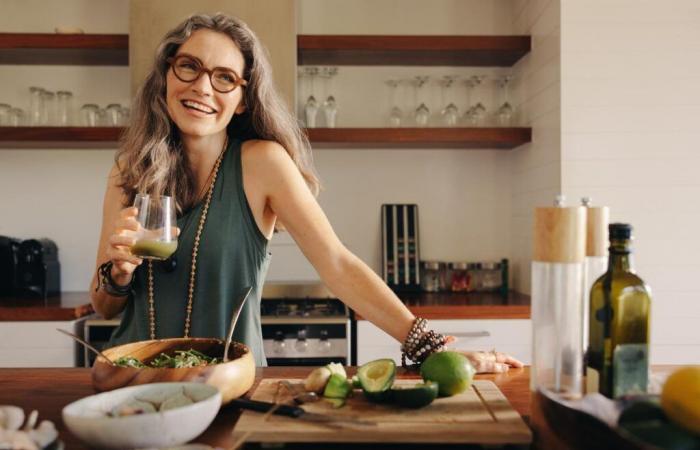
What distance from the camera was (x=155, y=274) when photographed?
143 cm

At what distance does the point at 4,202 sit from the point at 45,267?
586 millimetres

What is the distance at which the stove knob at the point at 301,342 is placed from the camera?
8.09 feet

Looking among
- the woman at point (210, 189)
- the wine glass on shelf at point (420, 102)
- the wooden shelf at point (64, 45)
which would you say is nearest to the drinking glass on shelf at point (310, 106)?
the wine glass on shelf at point (420, 102)

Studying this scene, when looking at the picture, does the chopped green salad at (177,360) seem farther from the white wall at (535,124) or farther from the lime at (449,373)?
the white wall at (535,124)

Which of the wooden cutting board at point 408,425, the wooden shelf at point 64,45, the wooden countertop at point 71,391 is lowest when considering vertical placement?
the wooden countertop at point 71,391

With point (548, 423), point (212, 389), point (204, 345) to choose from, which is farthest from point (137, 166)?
point (548, 423)

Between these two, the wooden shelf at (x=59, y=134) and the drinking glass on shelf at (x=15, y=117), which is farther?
the drinking glass on shelf at (x=15, y=117)

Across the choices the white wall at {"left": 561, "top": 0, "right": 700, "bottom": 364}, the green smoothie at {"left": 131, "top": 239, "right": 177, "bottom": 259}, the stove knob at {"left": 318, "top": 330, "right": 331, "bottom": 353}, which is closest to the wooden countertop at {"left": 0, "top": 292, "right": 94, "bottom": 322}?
the stove knob at {"left": 318, "top": 330, "right": 331, "bottom": 353}

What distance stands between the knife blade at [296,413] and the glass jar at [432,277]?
7.31 ft

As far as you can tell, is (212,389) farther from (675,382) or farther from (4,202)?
(4,202)

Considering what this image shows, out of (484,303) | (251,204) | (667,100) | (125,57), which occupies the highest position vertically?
(125,57)

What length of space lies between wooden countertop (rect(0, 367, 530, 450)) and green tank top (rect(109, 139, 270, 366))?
263 millimetres

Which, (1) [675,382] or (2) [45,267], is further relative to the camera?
(2) [45,267]

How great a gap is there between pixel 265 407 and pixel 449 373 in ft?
0.93
